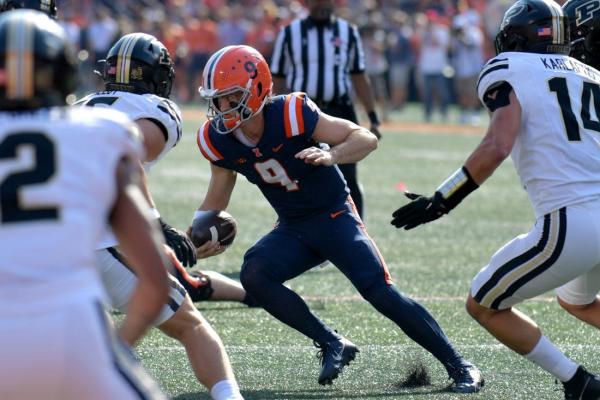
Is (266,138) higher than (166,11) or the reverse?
higher

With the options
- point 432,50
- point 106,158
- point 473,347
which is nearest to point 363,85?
point 473,347

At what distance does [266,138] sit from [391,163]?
9405mm

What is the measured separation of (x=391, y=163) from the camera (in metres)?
14.2

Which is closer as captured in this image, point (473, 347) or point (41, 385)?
point (41, 385)

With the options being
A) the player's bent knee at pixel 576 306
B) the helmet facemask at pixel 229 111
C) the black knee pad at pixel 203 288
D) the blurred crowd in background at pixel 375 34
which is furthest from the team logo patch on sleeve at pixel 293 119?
the blurred crowd in background at pixel 375 34

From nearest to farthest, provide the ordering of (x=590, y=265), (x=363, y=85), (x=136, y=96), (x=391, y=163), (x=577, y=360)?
1. (x=590, y=265)
2. (x=136, y=96)
3. (x=577, y=360)
4. (x=363, y=85)
5. (x=391, y=163)

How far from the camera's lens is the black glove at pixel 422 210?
4.21 meters

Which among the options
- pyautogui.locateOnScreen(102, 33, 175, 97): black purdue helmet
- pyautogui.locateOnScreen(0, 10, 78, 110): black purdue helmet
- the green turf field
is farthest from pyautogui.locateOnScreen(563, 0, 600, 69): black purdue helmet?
pyautogui.locateOnScreen(0, 10, 78, 110): black purdue helmet

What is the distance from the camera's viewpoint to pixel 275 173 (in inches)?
193

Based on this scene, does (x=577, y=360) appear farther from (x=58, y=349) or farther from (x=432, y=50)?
(x=432, y=50)

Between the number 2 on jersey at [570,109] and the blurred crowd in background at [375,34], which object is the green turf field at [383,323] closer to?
the number 2 on jersey at [570,109]

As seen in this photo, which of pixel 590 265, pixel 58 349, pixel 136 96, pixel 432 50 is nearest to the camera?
pixel 58 349

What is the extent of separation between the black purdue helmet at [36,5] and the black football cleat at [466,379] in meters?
2.60

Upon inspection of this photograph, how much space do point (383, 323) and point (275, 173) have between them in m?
1.49
